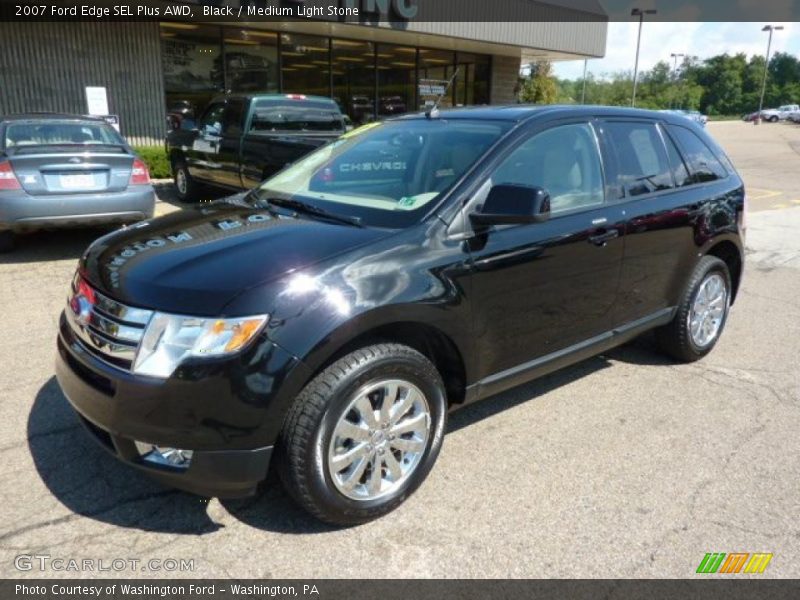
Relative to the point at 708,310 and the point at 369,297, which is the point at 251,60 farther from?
the point at 369,297

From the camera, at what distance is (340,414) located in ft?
8.45

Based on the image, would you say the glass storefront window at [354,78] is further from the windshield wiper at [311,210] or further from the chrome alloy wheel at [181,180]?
the windshield wiper at [311,210]

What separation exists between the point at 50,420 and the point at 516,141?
9.54 feet

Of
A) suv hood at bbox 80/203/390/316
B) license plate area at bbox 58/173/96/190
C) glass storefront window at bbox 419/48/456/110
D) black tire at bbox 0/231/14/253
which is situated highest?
glass storefront window at bbox 419/48/456/110

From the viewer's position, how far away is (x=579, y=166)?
364 centimetres

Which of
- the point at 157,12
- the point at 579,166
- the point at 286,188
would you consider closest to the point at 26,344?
the point at 286,188

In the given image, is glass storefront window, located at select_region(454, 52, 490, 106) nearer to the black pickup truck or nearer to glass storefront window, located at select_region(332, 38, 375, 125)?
glass storefront window, located at select_region(332, 38, 375, 125)

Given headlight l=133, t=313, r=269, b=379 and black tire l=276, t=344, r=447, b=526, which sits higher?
headlight l=133, t=313, r=269, b=379

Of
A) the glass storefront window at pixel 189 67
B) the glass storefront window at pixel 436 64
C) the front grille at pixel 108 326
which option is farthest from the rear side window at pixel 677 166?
the glass storefront window at pixel 436 64

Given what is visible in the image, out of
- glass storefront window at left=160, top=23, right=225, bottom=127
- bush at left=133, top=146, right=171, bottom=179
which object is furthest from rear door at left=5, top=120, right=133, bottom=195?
glass storefront window at left=160, top=23, right=225, bottom=127

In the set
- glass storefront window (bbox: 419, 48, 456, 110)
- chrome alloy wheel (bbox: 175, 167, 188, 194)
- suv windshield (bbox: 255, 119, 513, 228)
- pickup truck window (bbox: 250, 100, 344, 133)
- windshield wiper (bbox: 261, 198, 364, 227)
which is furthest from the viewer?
glass storefront window (bbox: 419, 48, 456, 110)

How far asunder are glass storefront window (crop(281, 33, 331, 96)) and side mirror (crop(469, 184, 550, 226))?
14898mm

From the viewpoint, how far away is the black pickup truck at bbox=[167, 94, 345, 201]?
859cm

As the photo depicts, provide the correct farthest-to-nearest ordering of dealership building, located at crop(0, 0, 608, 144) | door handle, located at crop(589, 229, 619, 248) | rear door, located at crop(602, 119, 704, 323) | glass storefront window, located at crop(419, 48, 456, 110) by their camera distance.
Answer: glass storefront window, located at crop(419, 48, 456, 110) < dealership building, located at crop(0, 0, 608, 144) < rear door, located at crop(602, 119, 704, 323) < door handle, located at crop(589, 229, 619, 248)
